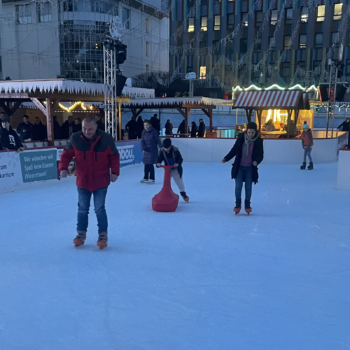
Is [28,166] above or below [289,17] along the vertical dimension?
below

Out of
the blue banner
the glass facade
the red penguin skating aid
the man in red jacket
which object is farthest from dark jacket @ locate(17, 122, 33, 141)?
the glass facade

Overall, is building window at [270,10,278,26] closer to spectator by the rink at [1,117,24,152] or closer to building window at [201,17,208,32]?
building window at [201,17,208,32]

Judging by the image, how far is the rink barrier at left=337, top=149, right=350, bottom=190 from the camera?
277 inches

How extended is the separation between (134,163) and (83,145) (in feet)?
23.8

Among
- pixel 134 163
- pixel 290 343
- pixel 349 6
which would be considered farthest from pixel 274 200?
pixel 349 6

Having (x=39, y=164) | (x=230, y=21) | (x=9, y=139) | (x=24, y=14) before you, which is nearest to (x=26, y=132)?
(x=39, y=164)

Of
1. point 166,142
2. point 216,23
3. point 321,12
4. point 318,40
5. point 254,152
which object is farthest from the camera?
point 216,23

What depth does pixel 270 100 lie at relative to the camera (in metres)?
14.7

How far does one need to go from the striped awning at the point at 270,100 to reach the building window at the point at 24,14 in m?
19.5

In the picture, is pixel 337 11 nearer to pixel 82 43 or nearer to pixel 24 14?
pixel 82 43

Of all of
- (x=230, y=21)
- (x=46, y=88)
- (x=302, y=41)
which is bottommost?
(x=46, y=88)

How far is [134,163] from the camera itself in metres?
10.6

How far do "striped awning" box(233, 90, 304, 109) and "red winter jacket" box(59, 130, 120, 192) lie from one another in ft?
39.8

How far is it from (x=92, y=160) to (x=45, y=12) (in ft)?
89.9
